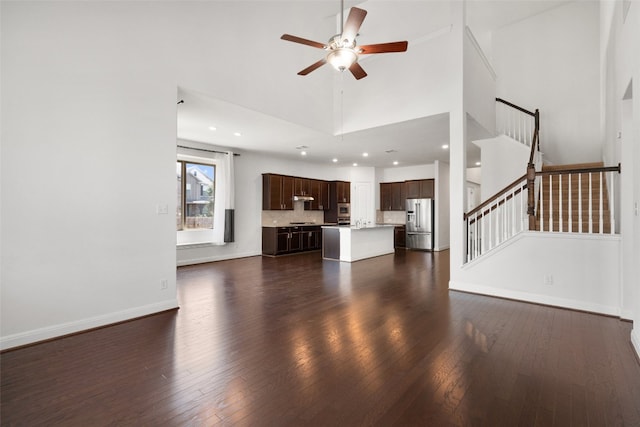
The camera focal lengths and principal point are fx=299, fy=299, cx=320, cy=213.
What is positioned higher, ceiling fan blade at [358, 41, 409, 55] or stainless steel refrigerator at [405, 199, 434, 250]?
ceiling fan blade at [358, 41, 409, 55]

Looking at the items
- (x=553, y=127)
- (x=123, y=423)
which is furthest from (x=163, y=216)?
(x=553, y=127)

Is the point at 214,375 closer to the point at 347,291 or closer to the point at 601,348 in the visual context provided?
the point at 347,291

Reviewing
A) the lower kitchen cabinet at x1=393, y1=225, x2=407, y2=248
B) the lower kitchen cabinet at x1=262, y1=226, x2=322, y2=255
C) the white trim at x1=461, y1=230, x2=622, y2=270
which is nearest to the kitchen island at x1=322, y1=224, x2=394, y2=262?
the lower kitchen cabinet at x1=262, y1=226, x2=322, y2=255

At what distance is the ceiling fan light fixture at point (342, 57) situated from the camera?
3133 mm

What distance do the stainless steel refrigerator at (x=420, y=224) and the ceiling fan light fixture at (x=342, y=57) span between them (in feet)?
23.4

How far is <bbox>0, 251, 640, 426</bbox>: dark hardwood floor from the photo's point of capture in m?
1.85

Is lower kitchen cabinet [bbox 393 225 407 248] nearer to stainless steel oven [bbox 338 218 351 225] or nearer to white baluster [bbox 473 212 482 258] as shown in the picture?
stainless steel oven [bbox 338 218 351 225]

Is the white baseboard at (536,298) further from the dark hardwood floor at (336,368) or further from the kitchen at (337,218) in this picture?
the kitchen at (337,218)

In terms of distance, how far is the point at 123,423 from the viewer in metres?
1.76

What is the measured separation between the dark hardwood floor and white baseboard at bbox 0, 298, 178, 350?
3.9 inches

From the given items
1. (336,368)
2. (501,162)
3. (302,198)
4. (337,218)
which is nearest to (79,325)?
(336,368)

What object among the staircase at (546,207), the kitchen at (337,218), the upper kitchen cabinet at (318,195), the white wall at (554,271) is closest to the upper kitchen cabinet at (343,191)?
the kitchen at (337,218)

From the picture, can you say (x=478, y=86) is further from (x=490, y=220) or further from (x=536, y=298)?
(x=536, y=298)

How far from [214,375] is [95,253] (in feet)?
6.73
